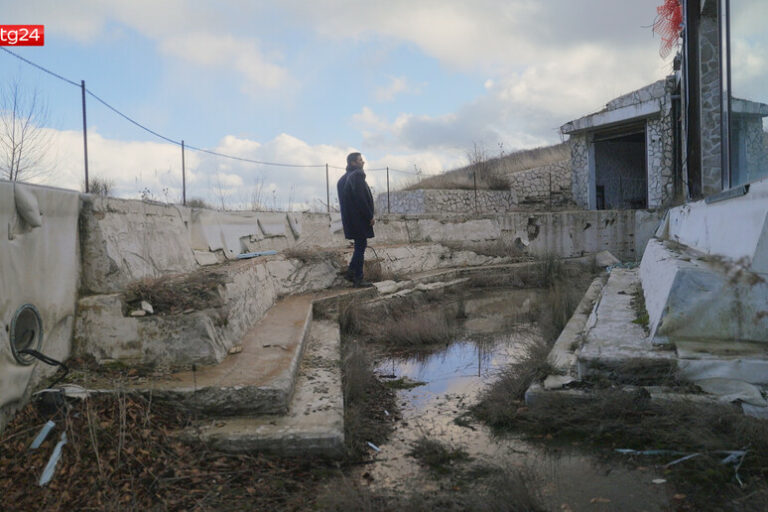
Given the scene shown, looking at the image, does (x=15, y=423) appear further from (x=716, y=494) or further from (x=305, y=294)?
(x=305, y=294)

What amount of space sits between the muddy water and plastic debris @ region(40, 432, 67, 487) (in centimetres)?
142

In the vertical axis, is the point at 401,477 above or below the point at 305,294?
below

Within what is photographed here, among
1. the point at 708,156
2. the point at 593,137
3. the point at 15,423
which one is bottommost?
the point at 15,423

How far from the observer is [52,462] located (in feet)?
7.97

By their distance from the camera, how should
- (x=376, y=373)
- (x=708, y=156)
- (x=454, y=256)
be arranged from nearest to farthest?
(x=376, y=373) < (x=708, y=156) < (x=454, y=256)

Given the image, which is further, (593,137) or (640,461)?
(593,137)

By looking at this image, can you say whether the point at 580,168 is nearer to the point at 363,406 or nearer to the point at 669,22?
the point at 669,22

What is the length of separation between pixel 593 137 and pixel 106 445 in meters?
15.6

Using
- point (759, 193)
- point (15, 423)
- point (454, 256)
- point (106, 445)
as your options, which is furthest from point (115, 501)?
point (454, 256)

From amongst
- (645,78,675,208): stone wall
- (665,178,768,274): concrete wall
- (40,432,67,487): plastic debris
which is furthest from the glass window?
(645,78,675,208): stone wall

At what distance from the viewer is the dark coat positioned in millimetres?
7121

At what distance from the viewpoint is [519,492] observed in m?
2.24

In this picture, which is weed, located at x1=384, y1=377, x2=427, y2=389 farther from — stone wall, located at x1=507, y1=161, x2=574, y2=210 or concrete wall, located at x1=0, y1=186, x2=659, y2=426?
stone wall, located at x1=507, y1=161, x2=574, y2=210

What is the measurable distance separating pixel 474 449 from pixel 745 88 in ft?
13.7
